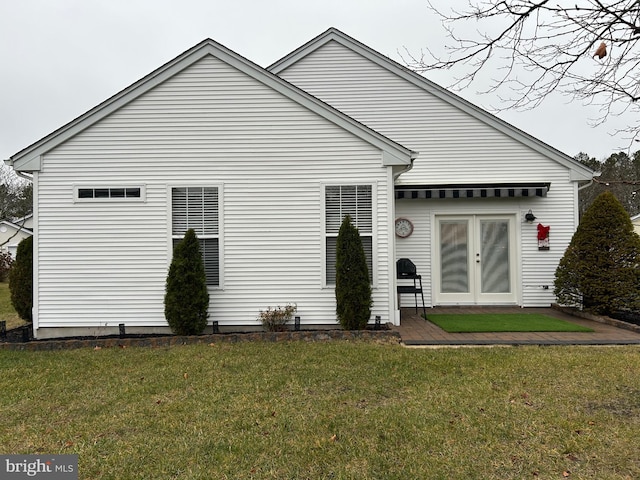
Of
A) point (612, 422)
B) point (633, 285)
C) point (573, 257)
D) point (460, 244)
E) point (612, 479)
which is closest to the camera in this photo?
point (612, 479)

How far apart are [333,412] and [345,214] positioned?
13.4 ft

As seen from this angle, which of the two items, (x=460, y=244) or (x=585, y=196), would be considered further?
(x=585, y=196)

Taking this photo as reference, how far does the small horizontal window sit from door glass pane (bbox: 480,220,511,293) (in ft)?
25.0

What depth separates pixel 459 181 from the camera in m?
9.82

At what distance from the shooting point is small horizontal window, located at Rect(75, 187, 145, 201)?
713cm

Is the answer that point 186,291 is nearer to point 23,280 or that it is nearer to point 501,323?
point 23,280

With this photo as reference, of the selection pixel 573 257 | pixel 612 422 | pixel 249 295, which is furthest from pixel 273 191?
pixel 573 257

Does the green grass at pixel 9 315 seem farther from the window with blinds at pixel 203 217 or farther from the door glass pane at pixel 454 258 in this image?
the door glass pane at pixel 454 258

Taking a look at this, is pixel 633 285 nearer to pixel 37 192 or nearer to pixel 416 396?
pixel 416 396

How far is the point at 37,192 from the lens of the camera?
7047mm

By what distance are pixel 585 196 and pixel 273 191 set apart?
113 feet

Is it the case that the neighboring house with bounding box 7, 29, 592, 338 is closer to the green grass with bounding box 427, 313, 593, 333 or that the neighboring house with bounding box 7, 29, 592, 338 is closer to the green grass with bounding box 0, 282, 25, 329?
the green grass with bounding box 427, 313, 593, 333

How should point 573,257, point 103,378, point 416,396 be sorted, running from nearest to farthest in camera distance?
1. point 416,396
2. point 103,378
3. point 573,257

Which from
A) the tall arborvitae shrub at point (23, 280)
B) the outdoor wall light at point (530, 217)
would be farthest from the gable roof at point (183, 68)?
the outdoor wall light at point (530, 217)
